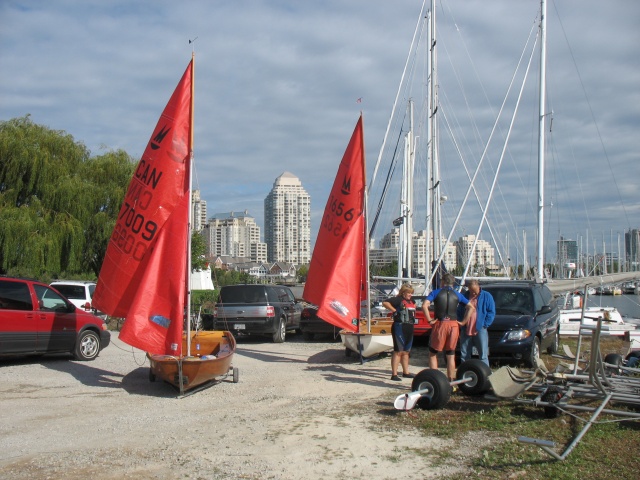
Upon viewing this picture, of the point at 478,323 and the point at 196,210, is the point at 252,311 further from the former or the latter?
the point at 196,210

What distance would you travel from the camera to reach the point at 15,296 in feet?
40.2

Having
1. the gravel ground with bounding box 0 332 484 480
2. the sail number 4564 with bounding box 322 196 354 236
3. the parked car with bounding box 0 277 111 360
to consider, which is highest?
the sail number 4564 with bounding box 322 196 354 236

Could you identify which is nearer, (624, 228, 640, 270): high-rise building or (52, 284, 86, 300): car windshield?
(52, 284, 86, 300): car windshield

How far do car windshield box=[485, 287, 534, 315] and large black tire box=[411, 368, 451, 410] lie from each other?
16.5 ft

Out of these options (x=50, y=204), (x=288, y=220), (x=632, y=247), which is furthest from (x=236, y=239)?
(x=50, y=204)

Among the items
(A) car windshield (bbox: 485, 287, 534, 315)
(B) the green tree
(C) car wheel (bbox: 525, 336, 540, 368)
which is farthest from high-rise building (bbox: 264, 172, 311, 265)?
(C) car wheel (bbox: 525, 336, 540, 368)

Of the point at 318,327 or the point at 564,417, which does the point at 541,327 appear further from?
the point at 318,327

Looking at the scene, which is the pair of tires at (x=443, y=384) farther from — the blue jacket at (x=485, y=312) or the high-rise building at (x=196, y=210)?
the high-rise building at (x=196, y=210)

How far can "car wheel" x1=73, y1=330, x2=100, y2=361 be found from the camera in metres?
13.4

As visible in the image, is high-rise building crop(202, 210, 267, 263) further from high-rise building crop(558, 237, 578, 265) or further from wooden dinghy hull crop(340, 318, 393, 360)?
wooden dinghy hull crop(340, 318, 393, 360)

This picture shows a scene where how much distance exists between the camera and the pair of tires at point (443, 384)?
8.18 m

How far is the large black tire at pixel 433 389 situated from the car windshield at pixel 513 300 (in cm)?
503

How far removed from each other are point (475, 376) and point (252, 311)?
9.16 m

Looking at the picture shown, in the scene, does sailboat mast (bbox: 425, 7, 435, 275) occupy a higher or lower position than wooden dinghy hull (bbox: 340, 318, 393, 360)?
higher
